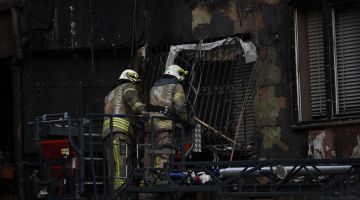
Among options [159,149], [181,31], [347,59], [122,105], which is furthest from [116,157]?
[347,59]

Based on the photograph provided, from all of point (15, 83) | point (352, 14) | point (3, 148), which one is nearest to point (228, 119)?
point (352, 14)

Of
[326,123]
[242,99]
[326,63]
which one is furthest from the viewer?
[242,99]

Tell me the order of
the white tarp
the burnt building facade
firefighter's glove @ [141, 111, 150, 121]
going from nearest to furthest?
firefighter's glove @ [141, 111, 150, 121]
the burnt building facade
the white tarp

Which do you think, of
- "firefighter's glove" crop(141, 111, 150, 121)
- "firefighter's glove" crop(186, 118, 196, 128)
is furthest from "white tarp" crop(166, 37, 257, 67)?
"firefighter's glove" crop(141, 111, 150, 121)

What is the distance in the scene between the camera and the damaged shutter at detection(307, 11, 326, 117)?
559 inches

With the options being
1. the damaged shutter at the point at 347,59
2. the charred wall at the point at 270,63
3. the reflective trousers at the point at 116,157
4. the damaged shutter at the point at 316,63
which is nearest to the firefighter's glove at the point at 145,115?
the reflective trousers at the point at 116,157

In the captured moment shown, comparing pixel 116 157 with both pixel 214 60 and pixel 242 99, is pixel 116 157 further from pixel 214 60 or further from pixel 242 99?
pixel 214 60

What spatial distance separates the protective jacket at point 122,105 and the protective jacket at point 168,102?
0.24 metres

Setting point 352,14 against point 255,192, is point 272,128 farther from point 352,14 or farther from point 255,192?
point 255,192

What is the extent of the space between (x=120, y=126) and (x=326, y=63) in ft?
11.3

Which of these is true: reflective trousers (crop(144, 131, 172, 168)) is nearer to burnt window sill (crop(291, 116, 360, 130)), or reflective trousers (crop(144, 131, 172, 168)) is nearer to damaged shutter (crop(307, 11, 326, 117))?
burnt window sill (crop(291, 116, 360, 130))

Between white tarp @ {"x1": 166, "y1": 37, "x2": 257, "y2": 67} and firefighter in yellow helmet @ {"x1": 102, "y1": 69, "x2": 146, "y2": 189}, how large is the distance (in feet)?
7.08

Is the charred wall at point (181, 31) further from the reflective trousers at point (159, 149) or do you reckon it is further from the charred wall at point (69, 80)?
the reflective trousers at point (159, 149)

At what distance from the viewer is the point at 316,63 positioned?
1427 cm
